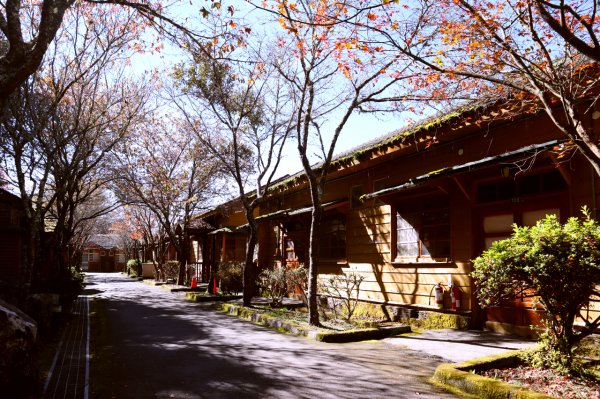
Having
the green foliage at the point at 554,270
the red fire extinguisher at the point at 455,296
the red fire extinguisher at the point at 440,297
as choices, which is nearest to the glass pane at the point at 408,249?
the red fire extinguisher at the point at 440,297

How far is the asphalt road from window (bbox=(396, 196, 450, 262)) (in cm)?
321

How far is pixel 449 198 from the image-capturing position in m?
10.1

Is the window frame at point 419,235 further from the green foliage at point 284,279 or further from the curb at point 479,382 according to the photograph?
the curb at point 479,382

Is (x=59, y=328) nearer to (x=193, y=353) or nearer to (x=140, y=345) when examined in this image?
(x=140, y=345)

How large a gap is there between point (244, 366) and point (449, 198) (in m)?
6.07

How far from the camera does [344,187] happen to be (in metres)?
14.3

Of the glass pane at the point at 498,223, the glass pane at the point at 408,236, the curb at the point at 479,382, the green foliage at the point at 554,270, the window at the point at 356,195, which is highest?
the window at the point at 356,195

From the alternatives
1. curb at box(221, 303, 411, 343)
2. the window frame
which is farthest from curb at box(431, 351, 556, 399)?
the window frame

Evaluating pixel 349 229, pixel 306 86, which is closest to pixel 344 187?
pixel 349 229

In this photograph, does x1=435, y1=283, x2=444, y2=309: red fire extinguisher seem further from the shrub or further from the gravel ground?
the gravel ground

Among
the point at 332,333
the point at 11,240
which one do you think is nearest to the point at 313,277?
the point at 332,333

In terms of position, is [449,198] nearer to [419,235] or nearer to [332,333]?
[419,235]

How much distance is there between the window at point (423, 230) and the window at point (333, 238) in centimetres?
295

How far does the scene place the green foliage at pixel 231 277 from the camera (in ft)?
61.0
